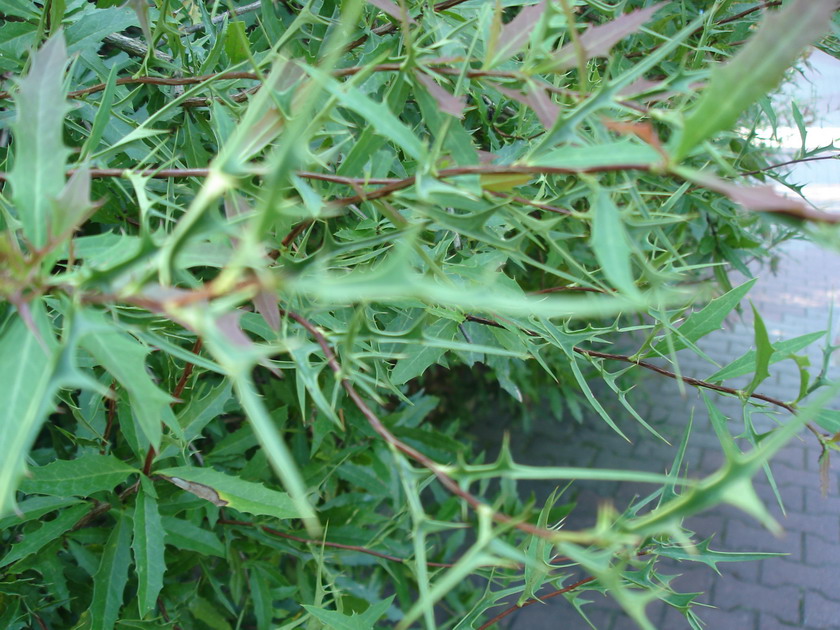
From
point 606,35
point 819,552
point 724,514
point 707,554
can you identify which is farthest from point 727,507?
point 606,35

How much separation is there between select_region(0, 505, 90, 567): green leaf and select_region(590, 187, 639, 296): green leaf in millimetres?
690

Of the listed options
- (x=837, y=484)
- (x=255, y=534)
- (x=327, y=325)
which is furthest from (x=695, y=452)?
(x=327, y=325)

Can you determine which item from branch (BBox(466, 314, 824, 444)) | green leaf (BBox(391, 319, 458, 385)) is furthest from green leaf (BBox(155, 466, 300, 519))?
branch (BBox(466, 314, 824, 444))

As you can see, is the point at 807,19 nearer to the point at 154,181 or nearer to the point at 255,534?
the point at 154,181

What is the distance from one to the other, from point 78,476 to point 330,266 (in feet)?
1.25

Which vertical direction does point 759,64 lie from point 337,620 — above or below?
above

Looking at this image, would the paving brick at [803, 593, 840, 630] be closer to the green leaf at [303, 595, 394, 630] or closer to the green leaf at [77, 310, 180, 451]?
the green leaf at [303, 595, 394, 630]

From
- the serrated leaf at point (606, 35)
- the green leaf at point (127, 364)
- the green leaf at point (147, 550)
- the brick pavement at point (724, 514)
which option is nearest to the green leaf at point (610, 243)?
the serrated leaf at point (606, 35)

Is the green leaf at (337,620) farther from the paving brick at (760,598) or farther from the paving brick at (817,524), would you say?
the paving brick at (817,524)

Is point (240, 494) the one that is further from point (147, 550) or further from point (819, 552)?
point (819, 552)

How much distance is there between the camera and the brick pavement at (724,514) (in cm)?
A: 253

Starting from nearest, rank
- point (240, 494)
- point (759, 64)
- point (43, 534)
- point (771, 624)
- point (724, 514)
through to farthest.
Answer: point (759, 64), point (240, 494), point (43, 534), point (771, 624), point (724, 514)

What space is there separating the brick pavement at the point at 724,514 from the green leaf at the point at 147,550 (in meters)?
1.49

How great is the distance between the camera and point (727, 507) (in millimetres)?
2982
